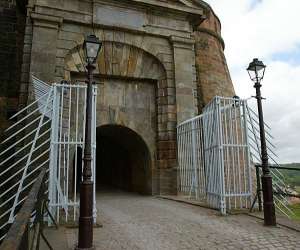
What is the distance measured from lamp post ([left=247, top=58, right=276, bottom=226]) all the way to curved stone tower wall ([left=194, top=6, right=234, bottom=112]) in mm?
5779

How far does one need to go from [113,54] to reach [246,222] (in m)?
6.24

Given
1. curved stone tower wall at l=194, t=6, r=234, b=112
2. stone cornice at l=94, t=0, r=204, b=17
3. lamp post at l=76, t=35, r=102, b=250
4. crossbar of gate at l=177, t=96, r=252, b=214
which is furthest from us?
curved stone tower wall at l=194, t=6, r=234, b=112

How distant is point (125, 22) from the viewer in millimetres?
9438

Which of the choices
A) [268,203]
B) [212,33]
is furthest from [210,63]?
[268,203]

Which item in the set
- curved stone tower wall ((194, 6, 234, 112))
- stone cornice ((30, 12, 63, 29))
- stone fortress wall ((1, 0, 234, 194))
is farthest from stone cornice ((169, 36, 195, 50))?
stone cornice ((30, 12, 63, 29))

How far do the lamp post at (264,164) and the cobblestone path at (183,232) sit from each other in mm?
244

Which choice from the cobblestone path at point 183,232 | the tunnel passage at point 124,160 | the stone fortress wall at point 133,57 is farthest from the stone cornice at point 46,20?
the cobblestone path at point 183,232

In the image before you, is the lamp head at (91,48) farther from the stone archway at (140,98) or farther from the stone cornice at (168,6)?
the stone cornice at (168,6)

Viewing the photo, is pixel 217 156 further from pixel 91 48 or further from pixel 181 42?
pixel 181 42

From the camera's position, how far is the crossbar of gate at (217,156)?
648 cm

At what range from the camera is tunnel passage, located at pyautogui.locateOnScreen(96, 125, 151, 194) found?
9.78 m

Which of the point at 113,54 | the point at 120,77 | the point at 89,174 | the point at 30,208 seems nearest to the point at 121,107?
the point at 120,77

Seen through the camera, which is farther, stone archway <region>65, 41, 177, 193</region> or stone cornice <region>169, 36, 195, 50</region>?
stone cornice <region>169, 36, 195, 50</region>

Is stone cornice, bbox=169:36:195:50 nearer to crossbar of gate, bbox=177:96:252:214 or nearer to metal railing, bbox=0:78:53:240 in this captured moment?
crossbar of gate, bbox=177:96:252:214
